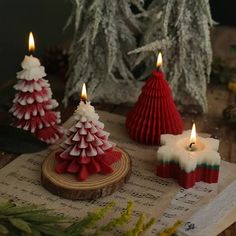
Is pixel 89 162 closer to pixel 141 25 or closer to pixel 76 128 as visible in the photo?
pixel 76 128

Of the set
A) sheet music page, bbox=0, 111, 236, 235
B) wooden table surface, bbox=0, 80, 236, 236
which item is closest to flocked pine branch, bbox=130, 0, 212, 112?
wooden table surface, bbox=0, 80, 236, 236

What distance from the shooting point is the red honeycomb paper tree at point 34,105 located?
2.97 feet

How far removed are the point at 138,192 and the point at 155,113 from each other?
0.16 meters

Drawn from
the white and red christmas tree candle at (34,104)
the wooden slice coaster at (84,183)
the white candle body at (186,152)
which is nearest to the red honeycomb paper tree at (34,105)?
the white and red christmas tree candle at (34,104)

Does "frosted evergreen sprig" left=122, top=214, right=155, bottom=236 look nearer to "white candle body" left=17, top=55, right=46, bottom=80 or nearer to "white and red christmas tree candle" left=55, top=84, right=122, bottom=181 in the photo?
"white and red christmas tree candle" left=55, top=84, right=122, bottom=181

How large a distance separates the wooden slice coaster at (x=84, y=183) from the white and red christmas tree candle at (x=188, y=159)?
64mm

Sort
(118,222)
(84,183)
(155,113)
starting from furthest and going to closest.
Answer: (155,113) < (84,183) < (118,222)

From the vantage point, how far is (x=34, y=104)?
927 mm

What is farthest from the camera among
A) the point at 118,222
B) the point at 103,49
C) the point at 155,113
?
the point at 103,49

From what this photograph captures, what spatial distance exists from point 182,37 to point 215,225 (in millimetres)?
401

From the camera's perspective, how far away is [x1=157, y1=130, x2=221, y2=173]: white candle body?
0.82 metres

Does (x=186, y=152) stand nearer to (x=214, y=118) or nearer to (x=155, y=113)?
(x=155, y=113)

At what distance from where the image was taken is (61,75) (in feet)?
3.92

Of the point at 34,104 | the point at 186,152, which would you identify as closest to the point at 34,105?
the point at 34,104
